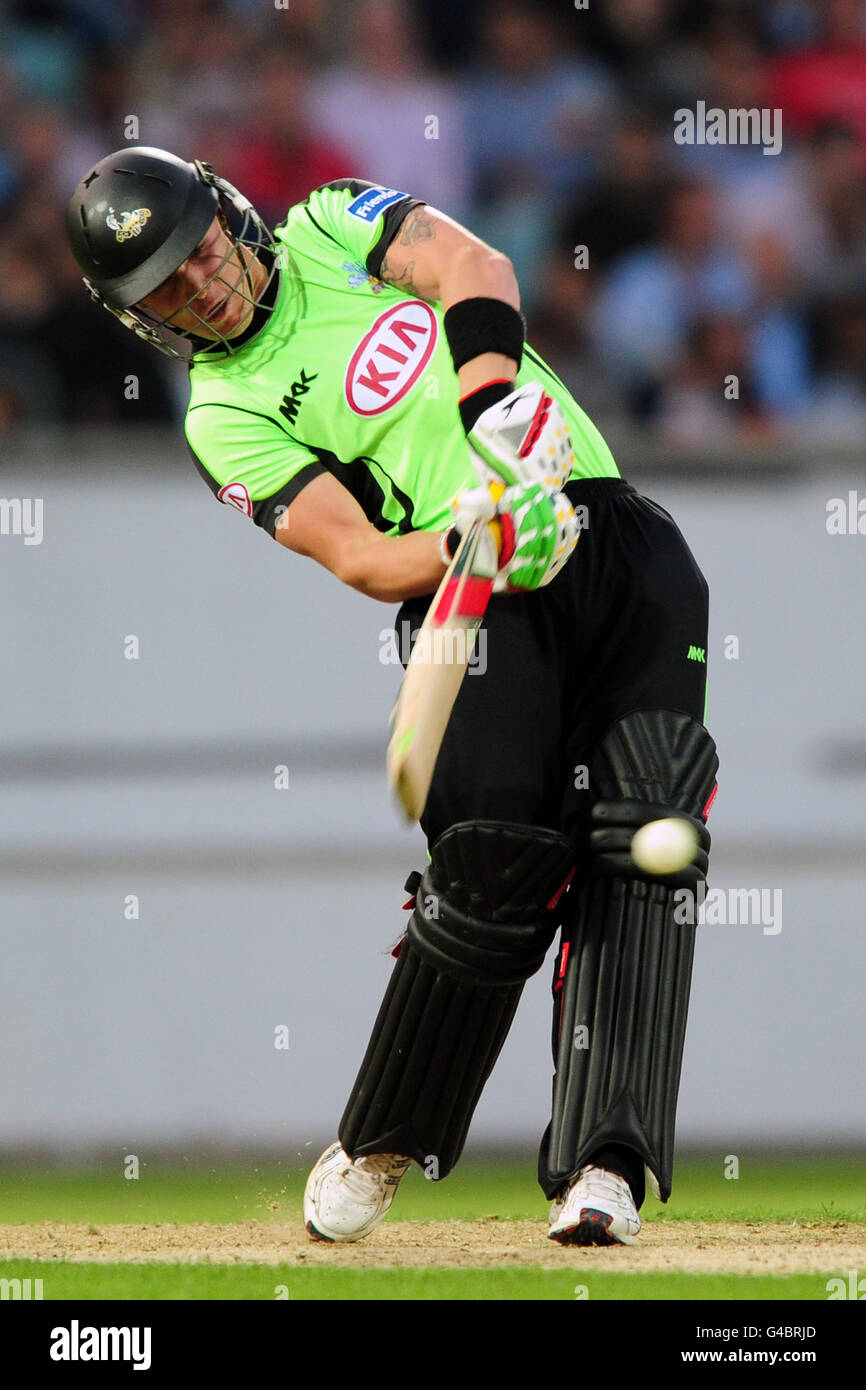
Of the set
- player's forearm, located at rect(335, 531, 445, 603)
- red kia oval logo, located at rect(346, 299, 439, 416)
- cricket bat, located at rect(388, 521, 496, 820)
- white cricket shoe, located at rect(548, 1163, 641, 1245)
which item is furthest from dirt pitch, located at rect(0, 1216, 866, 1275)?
red kia oval logo, located at rect(346, 299, 439, 416)

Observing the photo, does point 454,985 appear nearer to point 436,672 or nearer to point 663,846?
point 663,846

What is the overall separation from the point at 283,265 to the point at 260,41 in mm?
4097

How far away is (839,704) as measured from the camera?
5.84 m

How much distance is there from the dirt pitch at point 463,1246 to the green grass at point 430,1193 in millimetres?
275

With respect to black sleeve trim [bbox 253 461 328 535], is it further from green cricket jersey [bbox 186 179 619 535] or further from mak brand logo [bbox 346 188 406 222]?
mak brand logo [bbox 346 188 406 222]

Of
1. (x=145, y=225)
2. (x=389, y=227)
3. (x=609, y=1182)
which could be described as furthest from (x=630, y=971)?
(x=145, y=225)

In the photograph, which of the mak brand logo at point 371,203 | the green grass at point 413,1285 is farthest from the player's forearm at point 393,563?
the green grass at point 413,1285

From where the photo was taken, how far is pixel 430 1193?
5160 millimetres

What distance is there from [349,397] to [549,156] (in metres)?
4.14

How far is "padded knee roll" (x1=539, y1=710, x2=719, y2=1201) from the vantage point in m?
3.37

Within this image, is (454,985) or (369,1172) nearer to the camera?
(454,985)

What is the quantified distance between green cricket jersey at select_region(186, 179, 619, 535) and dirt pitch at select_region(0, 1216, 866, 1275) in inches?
55.3

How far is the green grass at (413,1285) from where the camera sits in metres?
2.94

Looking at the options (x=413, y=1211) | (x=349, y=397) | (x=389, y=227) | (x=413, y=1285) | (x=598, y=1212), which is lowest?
(x=413, y=1285)
